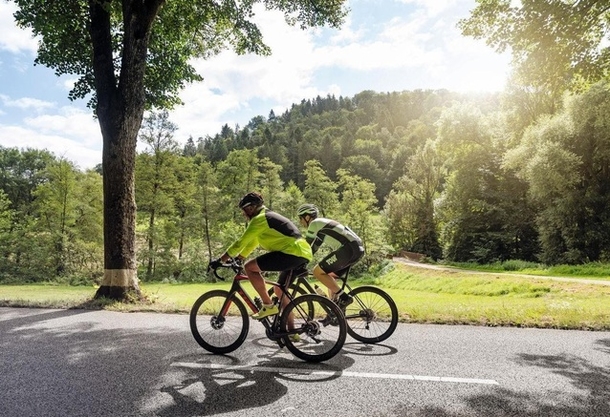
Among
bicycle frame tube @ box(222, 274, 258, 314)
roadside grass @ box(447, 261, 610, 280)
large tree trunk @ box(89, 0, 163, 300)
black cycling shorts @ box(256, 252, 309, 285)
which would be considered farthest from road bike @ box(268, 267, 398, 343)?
roadside grass @ box(447, 261, 610, 280)

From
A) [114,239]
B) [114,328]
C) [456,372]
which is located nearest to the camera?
[456,372]

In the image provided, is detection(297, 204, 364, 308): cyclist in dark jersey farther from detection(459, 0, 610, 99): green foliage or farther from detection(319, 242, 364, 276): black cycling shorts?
detection(459, 0, 610, 99): green foliage

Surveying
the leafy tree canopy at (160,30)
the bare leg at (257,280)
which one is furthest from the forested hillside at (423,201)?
the bare leg at (257,280)

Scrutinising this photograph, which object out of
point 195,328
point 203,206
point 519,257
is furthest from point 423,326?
point 203,206

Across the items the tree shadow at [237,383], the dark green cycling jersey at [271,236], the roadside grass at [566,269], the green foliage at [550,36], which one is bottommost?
the roadside grass at [566,269]

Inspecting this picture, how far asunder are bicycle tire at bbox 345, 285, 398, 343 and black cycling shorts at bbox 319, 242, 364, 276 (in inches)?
19.6

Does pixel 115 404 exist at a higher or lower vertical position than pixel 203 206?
lower

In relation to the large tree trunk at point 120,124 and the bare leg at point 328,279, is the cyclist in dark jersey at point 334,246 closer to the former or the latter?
the bare leg at point 328,279

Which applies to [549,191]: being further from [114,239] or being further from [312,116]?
[312,116]

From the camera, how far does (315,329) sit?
5277 millimetres

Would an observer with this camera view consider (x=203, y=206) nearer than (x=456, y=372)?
No

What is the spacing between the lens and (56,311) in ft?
26.2

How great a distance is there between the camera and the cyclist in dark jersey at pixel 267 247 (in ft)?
17.2

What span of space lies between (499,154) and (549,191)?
535 inches
